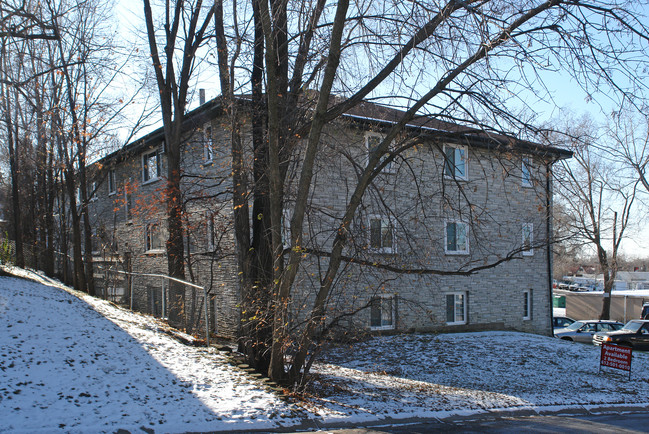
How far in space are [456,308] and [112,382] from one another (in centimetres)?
1529

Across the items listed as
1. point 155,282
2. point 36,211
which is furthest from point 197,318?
point 36,211


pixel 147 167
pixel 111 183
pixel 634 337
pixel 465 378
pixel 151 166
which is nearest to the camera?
pixel 465 378

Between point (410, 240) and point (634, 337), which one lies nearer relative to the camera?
point (410, 240)

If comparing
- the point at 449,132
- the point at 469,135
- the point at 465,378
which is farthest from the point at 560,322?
the point at 449,132

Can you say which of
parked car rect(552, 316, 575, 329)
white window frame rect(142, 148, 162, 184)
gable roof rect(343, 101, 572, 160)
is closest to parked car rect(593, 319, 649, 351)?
parked car rect(552, 316, 575, 329)

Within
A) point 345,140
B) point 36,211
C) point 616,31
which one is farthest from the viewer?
point 36,211

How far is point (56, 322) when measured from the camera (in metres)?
10.3

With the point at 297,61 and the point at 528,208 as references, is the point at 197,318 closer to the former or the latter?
the point at 297,61

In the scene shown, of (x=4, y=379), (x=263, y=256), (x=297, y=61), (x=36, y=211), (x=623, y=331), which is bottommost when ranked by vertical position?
(x=623, y=331)

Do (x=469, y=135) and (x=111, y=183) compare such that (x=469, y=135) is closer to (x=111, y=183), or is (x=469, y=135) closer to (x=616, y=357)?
(x=616, y=357)

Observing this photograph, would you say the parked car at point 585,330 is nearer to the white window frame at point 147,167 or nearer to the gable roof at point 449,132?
the gable roof at point 449,132

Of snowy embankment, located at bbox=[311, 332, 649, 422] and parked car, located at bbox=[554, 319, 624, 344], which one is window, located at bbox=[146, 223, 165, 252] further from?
parked car, located at bbox=[554, 319, 624, 344]

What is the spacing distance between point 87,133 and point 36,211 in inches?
489

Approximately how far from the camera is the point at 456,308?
67.1 feet
